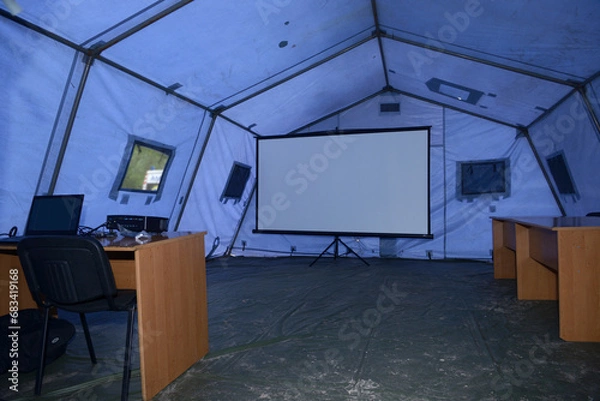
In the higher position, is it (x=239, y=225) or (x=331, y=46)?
(x=331, y=46)

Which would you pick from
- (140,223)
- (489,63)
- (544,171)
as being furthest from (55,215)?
(544,171)

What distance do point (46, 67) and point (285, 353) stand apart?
8.31ft

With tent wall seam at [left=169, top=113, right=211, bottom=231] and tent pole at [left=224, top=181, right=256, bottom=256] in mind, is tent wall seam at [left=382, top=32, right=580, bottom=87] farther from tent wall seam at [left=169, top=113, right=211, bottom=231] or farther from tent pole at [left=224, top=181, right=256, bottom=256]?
tent pole at [left=224, top=181, right=256, bottom=256]

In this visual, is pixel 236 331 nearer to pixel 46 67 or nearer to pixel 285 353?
pixel 285 353

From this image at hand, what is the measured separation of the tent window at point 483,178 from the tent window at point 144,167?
13.9 ft

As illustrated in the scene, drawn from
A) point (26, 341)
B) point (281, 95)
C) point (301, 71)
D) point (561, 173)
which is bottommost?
point (26, 341)

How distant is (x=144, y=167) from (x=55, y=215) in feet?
4.44

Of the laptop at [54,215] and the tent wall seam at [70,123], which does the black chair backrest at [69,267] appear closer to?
the laptop at [54,215]

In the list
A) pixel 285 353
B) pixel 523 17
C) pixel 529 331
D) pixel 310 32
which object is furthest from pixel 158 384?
pixel 523 17

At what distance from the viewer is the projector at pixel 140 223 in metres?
2.29

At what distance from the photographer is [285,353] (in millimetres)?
2230

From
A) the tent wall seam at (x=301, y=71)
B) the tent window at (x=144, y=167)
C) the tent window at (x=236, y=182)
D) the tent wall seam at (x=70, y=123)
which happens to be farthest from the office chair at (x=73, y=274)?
the tent window at (x=236, y=182)

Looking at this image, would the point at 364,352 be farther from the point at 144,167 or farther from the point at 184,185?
the point at 184,185

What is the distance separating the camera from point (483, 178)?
531 centimetres
